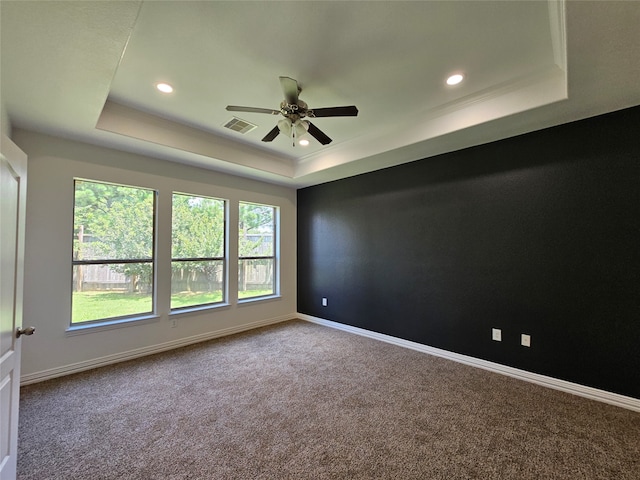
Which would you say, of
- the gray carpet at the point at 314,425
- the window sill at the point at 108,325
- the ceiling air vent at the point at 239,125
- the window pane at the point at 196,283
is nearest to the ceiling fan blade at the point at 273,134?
the ceiling air vent at the point at 239,125

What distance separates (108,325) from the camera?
135 inches

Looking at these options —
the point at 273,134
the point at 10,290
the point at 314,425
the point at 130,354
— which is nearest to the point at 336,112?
the point at 273,134

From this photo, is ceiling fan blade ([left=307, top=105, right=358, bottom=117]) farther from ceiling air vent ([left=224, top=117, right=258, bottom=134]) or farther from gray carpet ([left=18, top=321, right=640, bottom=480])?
gray carpet ([left=18, top=321, right=640, bottom=480])

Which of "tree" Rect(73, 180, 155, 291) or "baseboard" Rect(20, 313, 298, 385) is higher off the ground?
"tree" Rect(73, 180, 155, 291)

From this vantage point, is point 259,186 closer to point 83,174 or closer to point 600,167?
point 83,174

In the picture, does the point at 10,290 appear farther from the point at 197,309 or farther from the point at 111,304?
the point at 197,309

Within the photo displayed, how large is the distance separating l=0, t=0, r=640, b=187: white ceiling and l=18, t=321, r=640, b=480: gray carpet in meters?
2.68

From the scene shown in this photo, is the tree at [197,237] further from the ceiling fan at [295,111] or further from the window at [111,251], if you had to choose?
the ceiling fan at [295,111]

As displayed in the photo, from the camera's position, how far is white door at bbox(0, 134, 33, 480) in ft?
4.55

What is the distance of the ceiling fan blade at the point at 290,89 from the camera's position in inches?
88.9

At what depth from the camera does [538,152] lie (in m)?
2.97

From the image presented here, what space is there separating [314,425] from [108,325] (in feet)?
9.44

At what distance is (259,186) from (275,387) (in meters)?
3.44

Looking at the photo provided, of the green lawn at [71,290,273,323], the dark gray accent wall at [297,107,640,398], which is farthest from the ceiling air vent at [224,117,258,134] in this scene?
the green lawn at [71,290,273,323]
